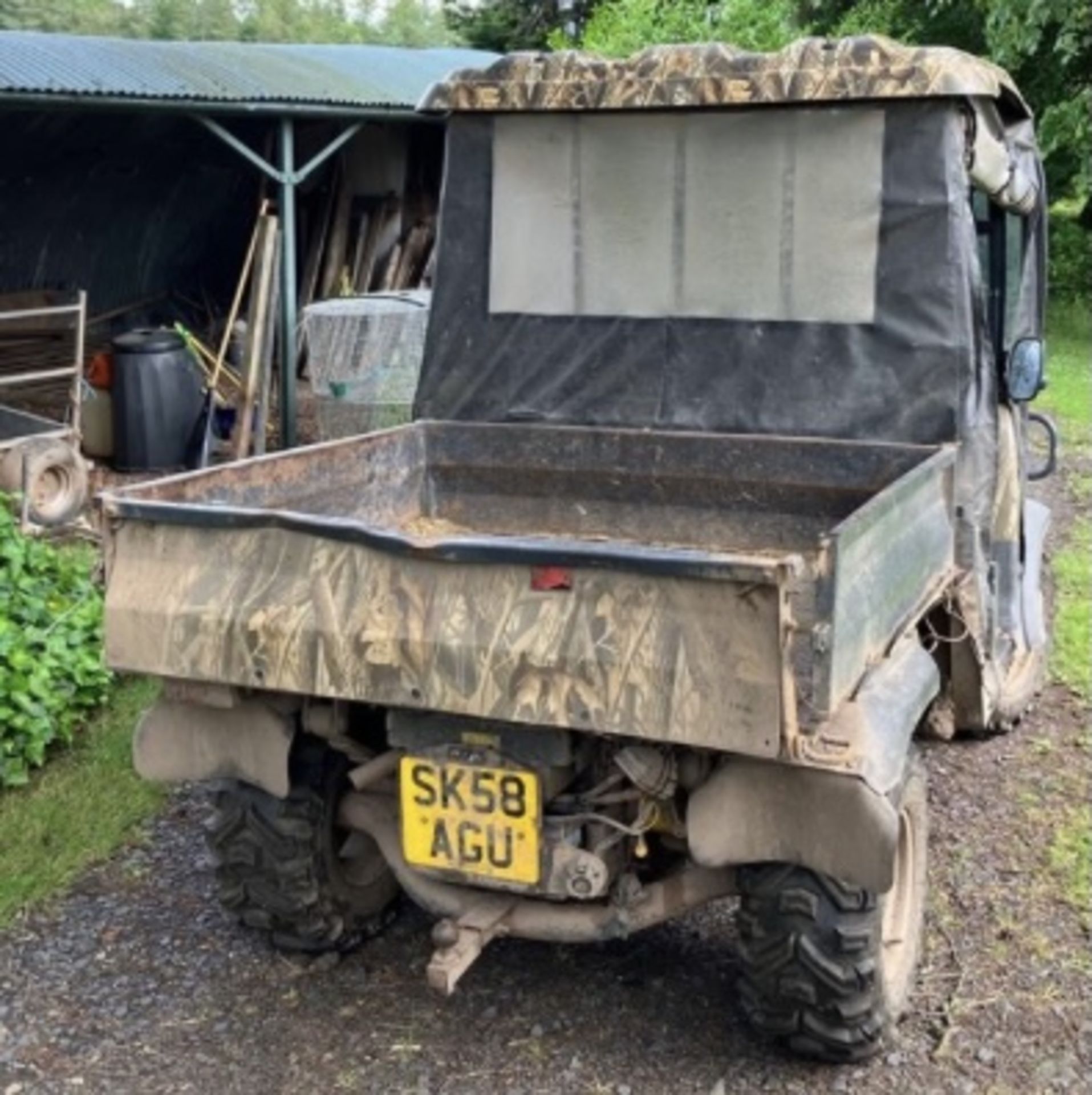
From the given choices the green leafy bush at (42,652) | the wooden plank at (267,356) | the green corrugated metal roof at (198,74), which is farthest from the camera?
the wooden plank at (267,356)

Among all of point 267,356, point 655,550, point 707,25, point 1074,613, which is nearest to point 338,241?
point 267,356

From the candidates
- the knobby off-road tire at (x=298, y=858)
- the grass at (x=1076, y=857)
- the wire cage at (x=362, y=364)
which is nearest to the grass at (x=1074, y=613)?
the grass at (x=1076, y=857)

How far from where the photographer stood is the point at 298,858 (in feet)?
12.9

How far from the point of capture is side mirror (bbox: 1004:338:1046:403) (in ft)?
15.7

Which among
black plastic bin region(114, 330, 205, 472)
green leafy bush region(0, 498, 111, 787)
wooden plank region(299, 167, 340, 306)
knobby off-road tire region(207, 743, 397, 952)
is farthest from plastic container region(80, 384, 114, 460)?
knobby off-road tire region(207, 743, 397, 952)

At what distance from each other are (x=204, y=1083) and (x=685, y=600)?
171 centimetres

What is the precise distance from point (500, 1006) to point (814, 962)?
968 millimetres

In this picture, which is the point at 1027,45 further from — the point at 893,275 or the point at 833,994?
the point at 833,994

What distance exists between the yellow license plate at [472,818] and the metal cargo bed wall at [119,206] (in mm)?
8739

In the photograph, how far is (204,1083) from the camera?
3.62 meters

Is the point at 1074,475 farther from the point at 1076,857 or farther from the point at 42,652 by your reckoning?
the point at 42,652

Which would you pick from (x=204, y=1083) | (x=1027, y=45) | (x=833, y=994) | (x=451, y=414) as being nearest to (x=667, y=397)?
(x=451, y=414)

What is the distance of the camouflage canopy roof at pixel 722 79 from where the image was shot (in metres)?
4.29

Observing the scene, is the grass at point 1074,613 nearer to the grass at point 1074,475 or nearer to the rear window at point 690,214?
the grass at point 1074,475
